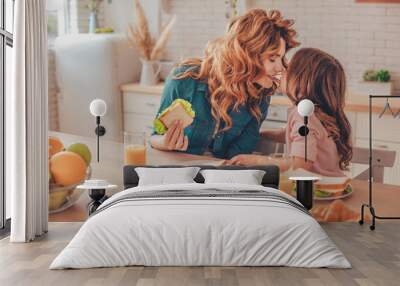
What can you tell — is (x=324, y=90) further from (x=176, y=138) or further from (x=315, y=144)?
(x=176, y=138)

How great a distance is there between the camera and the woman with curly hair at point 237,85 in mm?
7891

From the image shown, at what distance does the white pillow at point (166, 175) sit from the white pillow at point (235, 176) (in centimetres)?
17

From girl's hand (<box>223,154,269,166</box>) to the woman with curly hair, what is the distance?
2.0 inches

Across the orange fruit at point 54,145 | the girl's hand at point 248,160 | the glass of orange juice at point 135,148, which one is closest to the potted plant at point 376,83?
the girl's hand at point 248,160

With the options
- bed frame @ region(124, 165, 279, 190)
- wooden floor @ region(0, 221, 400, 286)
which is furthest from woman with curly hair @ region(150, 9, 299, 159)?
wooden floor @ region(0, 221, 400, 286)

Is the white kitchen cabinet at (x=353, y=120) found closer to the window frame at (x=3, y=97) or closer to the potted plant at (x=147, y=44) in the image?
the potted plant at (x=147, y=44)

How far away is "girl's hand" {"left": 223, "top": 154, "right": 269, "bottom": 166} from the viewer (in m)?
7.91

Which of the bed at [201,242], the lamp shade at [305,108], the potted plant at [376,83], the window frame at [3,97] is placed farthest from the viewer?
the potted plant at [376,83]

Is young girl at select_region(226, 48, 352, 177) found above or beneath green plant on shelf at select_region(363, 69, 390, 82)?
beneath

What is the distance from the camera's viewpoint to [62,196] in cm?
791

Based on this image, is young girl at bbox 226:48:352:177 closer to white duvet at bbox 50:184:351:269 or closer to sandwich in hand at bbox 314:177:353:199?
sandwich in hand at bbox 314:177:353:199

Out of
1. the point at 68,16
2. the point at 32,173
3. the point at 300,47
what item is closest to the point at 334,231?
the point at 300,47

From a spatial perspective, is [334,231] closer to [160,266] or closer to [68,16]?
[160,266]

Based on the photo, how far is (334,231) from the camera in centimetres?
736
